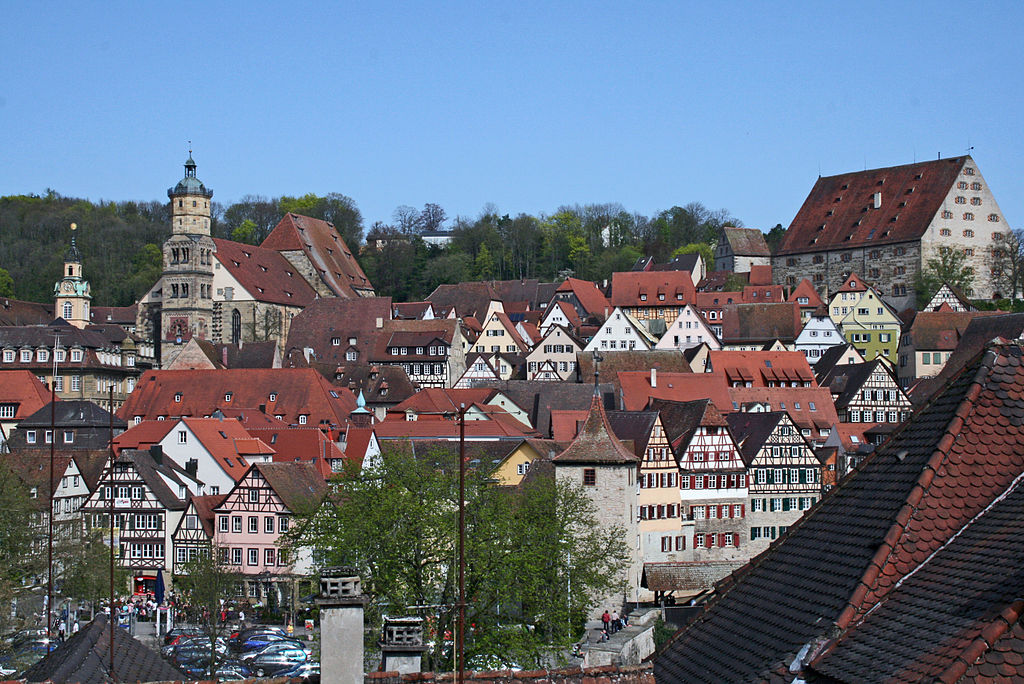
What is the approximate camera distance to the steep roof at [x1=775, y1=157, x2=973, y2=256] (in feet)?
353

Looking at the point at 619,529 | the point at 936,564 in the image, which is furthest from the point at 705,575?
the point at 936,564

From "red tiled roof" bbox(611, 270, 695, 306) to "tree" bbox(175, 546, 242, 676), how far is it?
57.6 m

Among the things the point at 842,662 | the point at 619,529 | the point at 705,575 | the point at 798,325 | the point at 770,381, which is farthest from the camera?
the point at 798,325

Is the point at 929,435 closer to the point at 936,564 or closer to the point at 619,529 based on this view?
the point at 936,564

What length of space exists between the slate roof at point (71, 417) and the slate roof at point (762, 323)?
4341 centimetres

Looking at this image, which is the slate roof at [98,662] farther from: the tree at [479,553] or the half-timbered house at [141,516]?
the half-timbered house at [141,516]

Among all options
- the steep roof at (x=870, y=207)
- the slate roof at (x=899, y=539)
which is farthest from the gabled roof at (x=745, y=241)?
the slate roof at (x=899, y=539)

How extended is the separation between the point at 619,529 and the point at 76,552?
1694 centimetres

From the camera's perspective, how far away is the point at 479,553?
101 ft

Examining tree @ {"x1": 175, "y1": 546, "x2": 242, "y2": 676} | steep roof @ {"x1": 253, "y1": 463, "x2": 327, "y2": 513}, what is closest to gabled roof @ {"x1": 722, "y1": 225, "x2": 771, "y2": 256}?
steep roof @ {"x1": 253, "y1": 463, "x2": 327, "y2": 513}

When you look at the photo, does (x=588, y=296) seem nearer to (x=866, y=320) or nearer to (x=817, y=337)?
(x=866, y=320)

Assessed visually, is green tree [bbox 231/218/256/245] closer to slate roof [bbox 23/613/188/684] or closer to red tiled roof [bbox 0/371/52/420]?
red tiled roof [bbox 0/371/52/420]

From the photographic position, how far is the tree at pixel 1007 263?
103 m

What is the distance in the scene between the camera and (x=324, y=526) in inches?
1453
